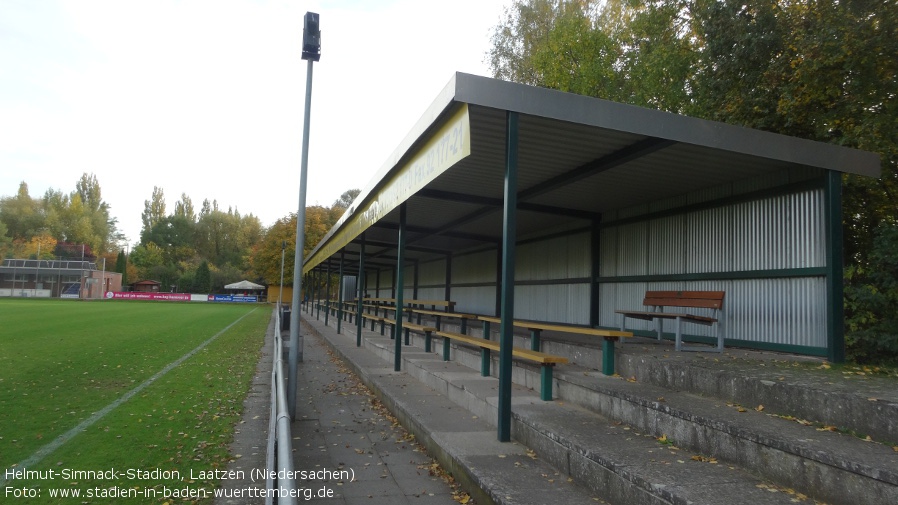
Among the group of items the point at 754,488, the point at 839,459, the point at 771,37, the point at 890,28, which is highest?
the point at 771,37

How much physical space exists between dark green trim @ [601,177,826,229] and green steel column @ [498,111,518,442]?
Answer: 362cm

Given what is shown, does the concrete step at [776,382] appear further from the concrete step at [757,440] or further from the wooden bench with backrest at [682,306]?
the wooden bench with backrest at [682,306]

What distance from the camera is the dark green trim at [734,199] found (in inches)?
255

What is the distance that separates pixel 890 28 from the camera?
28.1 ft

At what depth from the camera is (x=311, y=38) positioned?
284 inches

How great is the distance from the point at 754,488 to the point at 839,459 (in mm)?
479

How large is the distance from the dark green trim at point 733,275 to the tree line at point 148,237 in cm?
6432

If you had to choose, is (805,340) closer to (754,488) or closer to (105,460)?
(754,488)

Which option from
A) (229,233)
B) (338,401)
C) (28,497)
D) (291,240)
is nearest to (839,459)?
(28,497)

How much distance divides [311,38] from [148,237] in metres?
105

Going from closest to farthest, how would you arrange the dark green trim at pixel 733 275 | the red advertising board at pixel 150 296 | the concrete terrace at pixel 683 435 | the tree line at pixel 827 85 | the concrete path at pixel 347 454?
1. the concrete terrace at pixel 683 435
2. the concrete path at pixel 347 454
3. the dark green trim at pixel 733 275
4. the tree line at pixel 827 85
5. the red advertising board at pixel 150 296

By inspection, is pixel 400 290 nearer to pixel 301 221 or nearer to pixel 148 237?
pixel 301 221

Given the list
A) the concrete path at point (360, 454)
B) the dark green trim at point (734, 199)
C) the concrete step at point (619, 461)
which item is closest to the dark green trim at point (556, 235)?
the dark green trim at point (734, 199)

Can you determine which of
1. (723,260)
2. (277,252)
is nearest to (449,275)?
(723,260)
